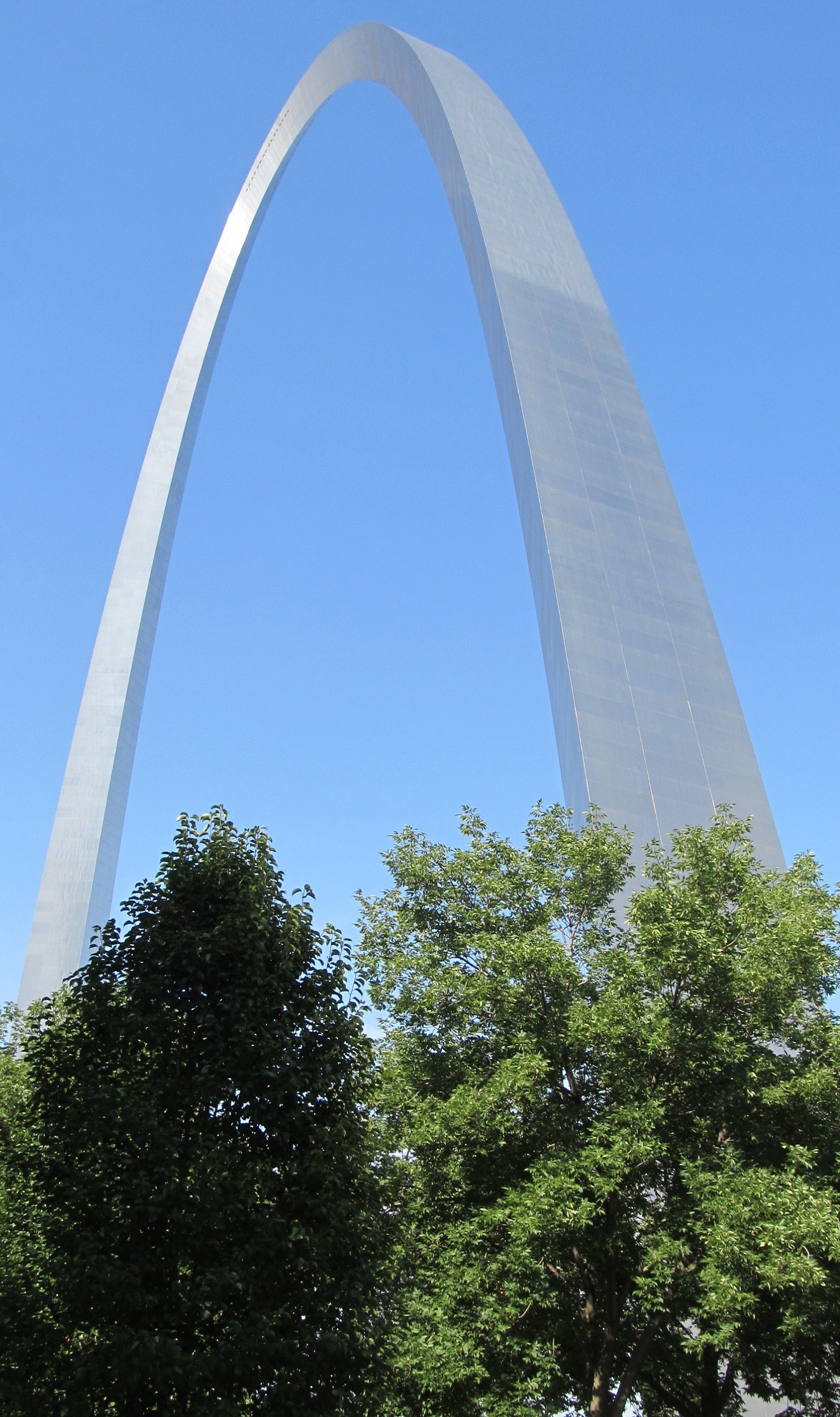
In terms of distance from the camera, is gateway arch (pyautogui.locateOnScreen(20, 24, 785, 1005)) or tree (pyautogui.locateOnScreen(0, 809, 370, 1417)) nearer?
tree (pyautogui.locateOnScreen(0, 809, 370, 1417))

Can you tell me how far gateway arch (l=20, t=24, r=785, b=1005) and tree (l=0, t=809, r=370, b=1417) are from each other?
380 inches

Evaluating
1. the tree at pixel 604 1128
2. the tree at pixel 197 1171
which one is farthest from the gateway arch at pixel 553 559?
the tree at pixel 197 1171

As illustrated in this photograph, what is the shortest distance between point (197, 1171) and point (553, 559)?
1485cm

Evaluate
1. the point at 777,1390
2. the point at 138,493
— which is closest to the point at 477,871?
the point at 777,1390

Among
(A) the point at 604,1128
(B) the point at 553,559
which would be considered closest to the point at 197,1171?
(A) the point at 604,1128

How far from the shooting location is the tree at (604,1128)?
12008 millimetres

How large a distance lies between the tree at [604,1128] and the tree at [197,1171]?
2.08m

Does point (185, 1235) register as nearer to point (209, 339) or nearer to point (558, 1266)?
point (558, 1266)

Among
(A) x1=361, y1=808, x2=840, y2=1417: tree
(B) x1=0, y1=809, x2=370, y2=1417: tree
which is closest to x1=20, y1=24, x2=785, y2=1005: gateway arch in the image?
(A) x1=361, y1=808, x2=840, y2=1417: tree

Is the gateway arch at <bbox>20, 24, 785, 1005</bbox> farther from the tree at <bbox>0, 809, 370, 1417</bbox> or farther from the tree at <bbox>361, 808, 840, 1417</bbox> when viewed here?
the tree at <bbox>0, 809, 370, 1417</bbox>

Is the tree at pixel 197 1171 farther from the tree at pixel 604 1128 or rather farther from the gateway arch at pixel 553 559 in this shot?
the gateway arch at pixel 553 559

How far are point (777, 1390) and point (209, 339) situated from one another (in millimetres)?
34478

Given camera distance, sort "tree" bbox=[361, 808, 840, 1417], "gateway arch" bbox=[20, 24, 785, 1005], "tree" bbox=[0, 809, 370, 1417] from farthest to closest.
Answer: "gateway arch" bbox=[20, 24, 785, 1005], "tree" bbox=[361, 808, 840, 1417], "tree" bbox=[0, 809, 370, 1417]

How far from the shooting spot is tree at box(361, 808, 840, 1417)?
1201 cm
